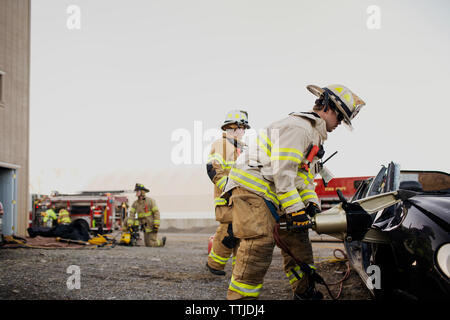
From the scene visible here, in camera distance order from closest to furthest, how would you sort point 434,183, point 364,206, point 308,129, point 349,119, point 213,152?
point 364,206, point 308,129, point 349,119, point 434,183, point 213,152

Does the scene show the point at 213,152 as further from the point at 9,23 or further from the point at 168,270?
the point at 9,23

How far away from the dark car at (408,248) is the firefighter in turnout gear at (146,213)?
7957 mm

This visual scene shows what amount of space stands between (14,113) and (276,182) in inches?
439

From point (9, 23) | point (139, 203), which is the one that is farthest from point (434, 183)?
point (9, 23)

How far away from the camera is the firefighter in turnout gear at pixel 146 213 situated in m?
10.7

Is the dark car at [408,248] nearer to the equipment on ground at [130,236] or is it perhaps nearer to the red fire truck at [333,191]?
the equipment on ground at [130,236]

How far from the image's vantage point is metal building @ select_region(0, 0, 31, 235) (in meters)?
11.4

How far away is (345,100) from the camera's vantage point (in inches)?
129

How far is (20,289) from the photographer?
4211 millimetres

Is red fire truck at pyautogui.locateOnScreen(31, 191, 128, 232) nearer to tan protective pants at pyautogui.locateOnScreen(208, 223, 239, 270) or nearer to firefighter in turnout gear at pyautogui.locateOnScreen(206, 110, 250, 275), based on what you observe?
firefighter in turnout gear at pyautogui.locateOnScreen(206, 110, 250, 275)

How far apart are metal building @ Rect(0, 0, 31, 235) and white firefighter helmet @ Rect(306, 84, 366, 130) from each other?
10.4 metres

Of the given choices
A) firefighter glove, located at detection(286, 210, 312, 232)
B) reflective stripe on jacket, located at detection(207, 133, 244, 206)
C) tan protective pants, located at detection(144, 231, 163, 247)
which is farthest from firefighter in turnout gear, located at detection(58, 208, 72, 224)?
firefighter glove, located at detection(286, 210, 312, 232)

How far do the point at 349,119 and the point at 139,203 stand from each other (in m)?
8.31

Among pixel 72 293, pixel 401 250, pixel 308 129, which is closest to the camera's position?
pixel 401 250
